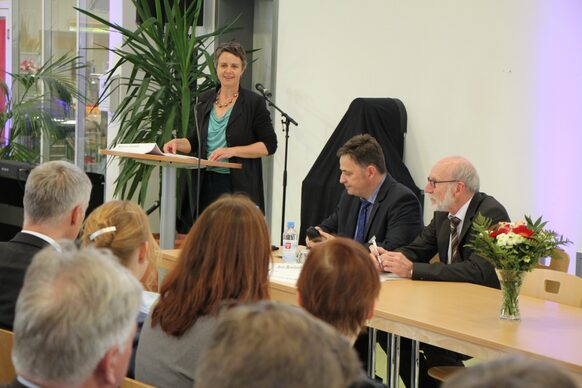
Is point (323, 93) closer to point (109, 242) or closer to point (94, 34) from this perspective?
point (94, 34)

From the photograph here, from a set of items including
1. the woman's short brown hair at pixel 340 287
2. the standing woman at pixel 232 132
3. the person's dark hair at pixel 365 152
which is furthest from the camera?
the standing woman at pixel 232 132

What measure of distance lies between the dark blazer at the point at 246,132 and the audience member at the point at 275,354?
4539 mm

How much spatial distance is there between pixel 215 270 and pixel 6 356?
0.64 m

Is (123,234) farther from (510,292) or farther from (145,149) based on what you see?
(145,149)

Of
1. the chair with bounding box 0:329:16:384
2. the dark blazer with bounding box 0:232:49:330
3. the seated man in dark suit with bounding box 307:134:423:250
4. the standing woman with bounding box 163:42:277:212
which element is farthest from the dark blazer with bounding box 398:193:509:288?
the chair with bounding box 0:329:16:384

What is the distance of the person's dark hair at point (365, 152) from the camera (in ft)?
16.3

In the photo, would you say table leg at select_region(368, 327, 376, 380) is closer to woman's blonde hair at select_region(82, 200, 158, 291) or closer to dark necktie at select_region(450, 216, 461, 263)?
dark necktie at select_region(450, 216, 461, 263)

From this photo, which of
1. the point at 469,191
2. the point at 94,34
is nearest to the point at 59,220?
the point at 469,191

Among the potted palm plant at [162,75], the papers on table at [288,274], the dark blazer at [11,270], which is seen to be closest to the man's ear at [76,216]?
the dark blazer at [11,270]

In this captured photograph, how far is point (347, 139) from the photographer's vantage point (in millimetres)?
7031

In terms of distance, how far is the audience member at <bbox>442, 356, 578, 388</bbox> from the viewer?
113 cm

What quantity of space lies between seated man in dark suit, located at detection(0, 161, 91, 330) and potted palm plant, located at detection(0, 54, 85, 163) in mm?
6478

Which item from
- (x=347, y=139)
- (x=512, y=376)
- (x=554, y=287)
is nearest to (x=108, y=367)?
(x=512, y=376)

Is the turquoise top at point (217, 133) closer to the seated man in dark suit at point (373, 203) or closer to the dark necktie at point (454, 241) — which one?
the seated man in dark suit at point (373, 203)
